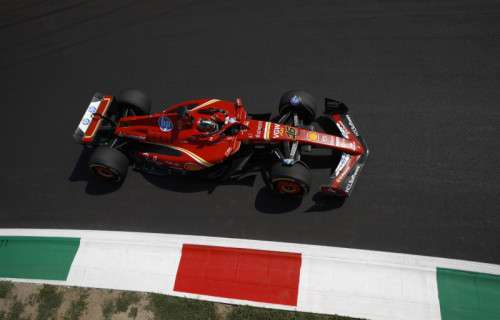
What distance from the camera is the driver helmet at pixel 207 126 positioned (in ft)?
24.2

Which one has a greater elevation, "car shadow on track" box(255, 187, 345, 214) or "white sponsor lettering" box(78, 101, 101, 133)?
"white sponsor lettering" box(78, 101, 101, 133)

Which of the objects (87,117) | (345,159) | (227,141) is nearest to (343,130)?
(345,159)

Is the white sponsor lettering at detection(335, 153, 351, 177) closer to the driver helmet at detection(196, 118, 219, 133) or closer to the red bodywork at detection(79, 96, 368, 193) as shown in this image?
the red bodywork at detection(79, 96, 368, 193)

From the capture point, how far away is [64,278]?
7.52 metres

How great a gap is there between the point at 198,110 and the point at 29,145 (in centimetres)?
450

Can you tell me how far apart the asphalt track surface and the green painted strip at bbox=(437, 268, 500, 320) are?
0.41 m

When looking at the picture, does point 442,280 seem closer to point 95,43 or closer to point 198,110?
point 198,110

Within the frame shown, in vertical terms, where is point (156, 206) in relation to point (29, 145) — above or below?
below

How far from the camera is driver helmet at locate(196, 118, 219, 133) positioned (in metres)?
7.37

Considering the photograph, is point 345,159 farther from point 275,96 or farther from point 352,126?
point 275,96

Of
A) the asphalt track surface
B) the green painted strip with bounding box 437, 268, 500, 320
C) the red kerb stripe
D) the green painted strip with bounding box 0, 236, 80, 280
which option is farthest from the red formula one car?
the green painted strip with bounding box 437, 268, 500, 320

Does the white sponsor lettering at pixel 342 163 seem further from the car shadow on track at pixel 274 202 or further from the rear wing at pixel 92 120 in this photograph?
the rear wing at pixel 92 120

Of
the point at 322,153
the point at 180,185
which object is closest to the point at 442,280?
the point at 322,153

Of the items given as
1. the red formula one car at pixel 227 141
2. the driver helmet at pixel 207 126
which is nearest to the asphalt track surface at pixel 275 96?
the red formula one car at pixel 227 141
